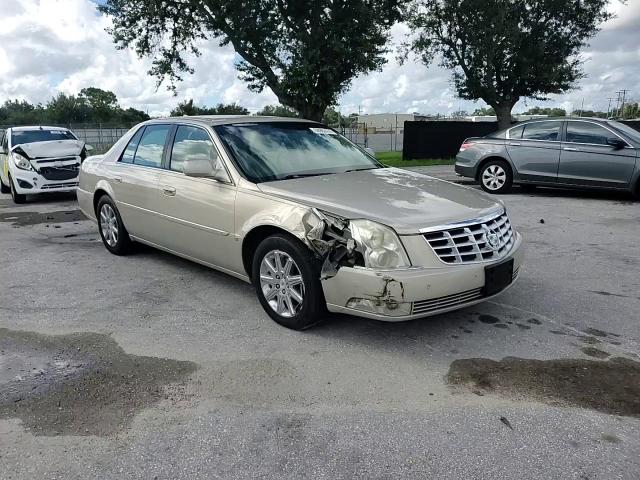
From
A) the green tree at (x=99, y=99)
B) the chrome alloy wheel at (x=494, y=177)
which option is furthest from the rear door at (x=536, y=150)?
the green tree at (x=99, y=99)

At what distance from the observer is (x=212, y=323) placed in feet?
14.2

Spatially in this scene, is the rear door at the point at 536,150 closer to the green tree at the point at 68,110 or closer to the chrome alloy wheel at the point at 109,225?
the chrome alloy wheel at the point at 109,225

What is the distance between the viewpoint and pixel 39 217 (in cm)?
948

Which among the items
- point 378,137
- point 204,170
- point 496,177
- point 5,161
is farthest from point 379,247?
point 378,137

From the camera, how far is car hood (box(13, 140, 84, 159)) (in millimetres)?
11398

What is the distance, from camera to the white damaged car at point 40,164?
11109 millimetres

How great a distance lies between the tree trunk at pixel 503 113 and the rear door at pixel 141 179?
65.1ft

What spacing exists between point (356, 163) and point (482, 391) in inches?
108

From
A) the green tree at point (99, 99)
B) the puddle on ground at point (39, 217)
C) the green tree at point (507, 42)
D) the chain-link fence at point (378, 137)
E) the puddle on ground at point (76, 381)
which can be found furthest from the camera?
the green tree at point (99, 99)

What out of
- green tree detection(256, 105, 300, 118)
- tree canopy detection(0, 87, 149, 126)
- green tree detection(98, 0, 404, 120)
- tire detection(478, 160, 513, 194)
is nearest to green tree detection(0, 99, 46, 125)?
tree canopy detection(0, 87, 149, 126)

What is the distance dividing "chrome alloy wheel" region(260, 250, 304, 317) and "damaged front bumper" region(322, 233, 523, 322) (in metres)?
0.30

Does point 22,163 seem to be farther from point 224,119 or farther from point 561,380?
point 561,380

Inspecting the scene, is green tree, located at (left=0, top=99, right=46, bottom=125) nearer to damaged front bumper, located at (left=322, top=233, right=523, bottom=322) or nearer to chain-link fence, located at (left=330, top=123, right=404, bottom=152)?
chain-link fence, located at (left=330, top=123, right=404, bottom=152)

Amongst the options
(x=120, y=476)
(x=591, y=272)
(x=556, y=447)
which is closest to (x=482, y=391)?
(x=556, y=447)
